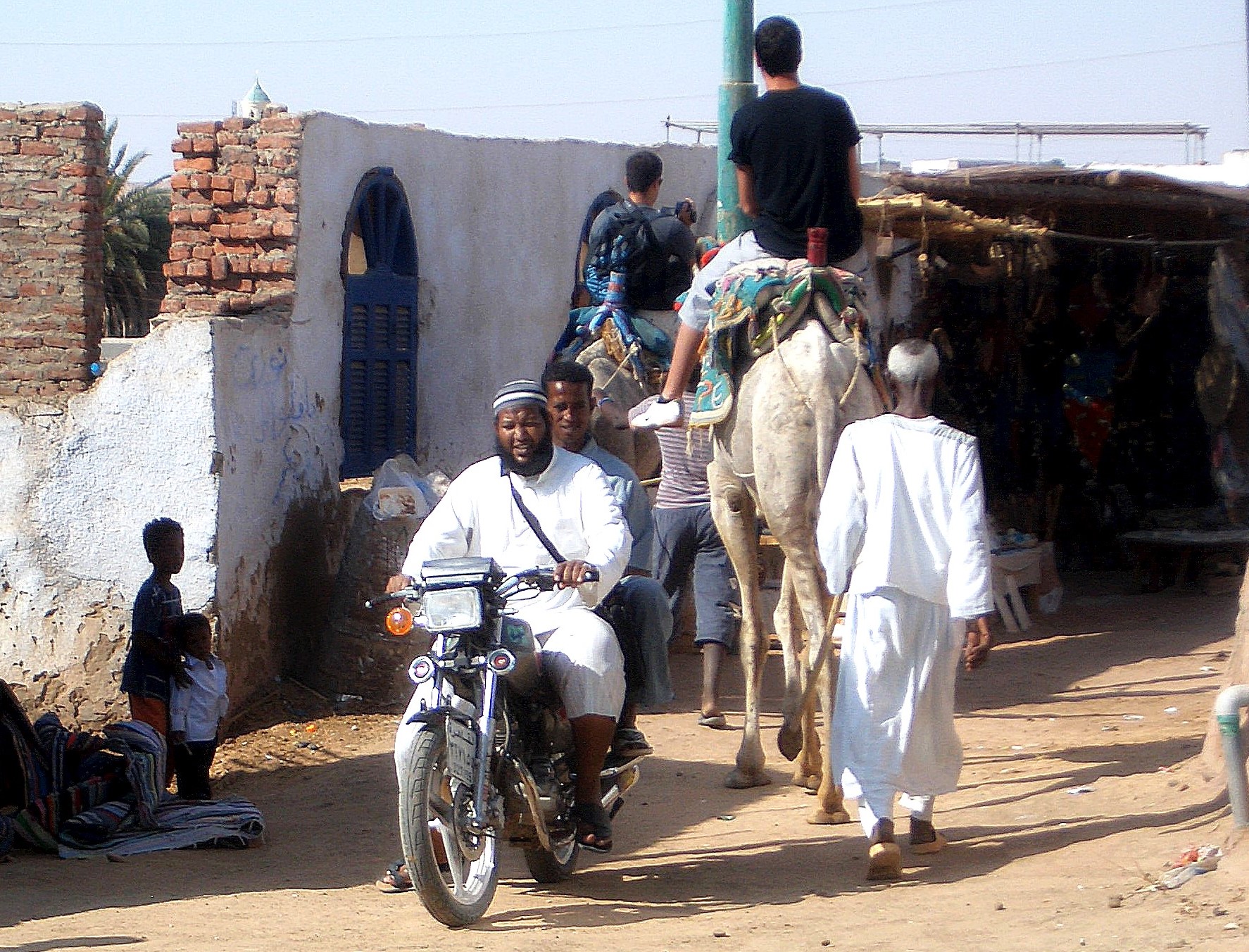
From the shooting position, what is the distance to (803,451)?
20.9 feet

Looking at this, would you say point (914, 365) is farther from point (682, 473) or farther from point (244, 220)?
point (244, 220)

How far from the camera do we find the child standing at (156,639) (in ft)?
22.8

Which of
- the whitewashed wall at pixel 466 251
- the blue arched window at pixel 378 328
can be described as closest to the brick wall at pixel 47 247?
the whitewashed wall at pixel 466 251

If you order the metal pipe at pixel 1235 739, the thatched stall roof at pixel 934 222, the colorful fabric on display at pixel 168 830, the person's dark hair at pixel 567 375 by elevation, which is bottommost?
the colorful fabric on display at pixel 168 830

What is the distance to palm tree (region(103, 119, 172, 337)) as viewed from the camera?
27344mm

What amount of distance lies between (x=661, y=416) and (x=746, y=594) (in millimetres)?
886

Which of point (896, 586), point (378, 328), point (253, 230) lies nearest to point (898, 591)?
point (896, 586)

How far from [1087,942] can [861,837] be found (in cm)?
177

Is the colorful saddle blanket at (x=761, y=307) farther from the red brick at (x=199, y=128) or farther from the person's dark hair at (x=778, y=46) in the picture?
the red brick at (x=199, y=128)

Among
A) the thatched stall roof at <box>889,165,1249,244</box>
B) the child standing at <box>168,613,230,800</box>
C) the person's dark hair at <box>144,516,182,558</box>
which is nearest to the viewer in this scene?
the child standing at <box>168,613,230,800</box>

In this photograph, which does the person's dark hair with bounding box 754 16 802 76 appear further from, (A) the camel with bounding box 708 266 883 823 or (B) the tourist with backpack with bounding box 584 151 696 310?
(B) the tourist with backpack with bounding box 584 151 696 310

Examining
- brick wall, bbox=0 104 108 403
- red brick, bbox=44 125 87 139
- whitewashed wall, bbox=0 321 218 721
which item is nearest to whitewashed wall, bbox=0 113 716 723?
whitewashed wall, bbox=0 321 218 721

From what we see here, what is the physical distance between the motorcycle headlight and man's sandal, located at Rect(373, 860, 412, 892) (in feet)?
3.33

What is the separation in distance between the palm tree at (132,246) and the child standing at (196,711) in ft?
68.0
